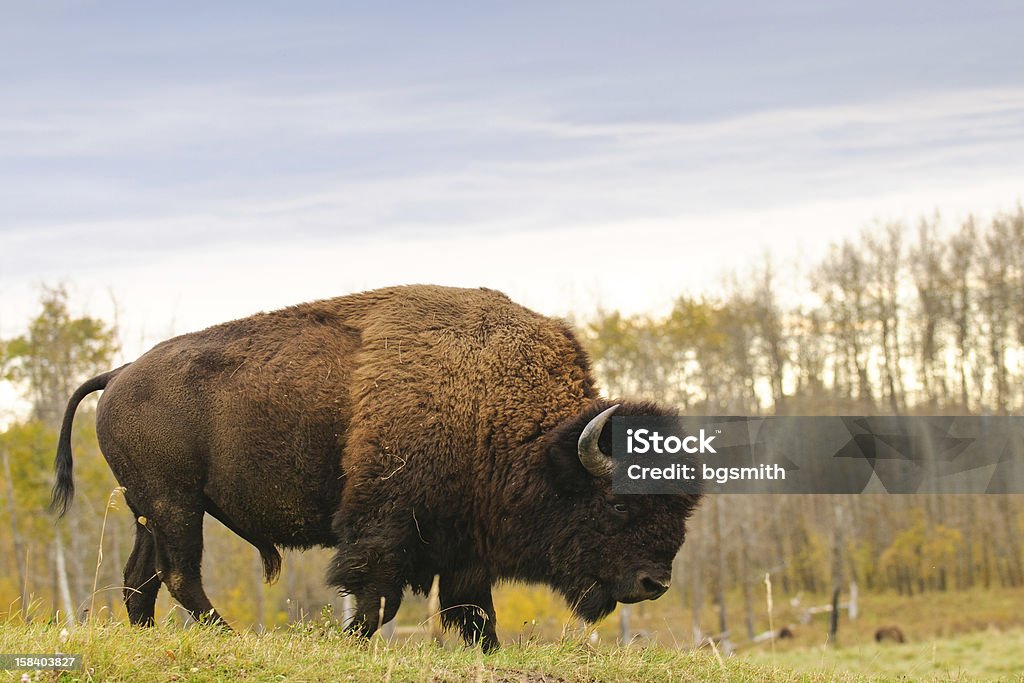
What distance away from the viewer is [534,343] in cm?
Result: 828

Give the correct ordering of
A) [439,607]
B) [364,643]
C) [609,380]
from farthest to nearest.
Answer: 1. [609,380]
2. [439,607]
3. [364,643]

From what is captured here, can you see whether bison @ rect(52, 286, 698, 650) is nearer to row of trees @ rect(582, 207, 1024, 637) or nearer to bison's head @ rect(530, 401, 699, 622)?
bison's head @ rect(530, 401, 699, 622)

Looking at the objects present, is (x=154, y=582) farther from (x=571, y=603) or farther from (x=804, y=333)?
(x=804, y=333)

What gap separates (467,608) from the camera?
26.6 feet

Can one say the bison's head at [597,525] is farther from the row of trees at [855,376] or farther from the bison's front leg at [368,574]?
the row of trees at [855,376]

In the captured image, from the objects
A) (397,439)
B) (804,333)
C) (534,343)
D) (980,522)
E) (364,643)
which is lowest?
(980,522)

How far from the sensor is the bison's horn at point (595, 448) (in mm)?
7316

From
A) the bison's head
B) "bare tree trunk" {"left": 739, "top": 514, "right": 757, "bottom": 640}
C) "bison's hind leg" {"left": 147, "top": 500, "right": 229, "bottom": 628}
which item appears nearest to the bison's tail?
"bison's hind leg" {"left": 147, "top": 500, "right": 229, "bottom": 628}

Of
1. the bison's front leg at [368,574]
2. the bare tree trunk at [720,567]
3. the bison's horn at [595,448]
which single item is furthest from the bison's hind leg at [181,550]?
the bare tree trunk at [720,567]

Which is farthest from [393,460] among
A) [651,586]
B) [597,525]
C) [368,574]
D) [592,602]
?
[651,586]

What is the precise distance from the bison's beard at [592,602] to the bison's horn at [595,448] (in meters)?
0.94

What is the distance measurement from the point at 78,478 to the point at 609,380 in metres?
23.9

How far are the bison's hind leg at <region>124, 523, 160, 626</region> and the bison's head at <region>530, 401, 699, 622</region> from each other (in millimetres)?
3345

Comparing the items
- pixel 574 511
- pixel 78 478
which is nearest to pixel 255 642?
pixel 574 511
